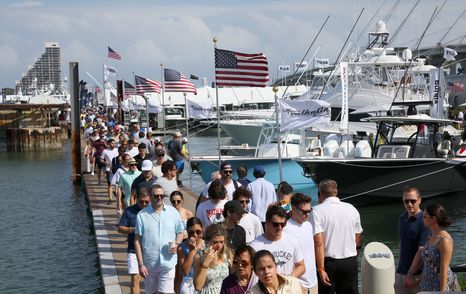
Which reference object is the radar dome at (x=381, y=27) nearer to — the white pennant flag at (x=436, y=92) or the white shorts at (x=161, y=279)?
the white pennant flag at (x=436, y=92)

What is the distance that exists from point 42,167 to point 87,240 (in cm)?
2143

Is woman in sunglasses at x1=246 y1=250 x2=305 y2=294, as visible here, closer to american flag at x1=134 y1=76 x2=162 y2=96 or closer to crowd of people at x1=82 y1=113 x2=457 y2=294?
crowd of people at x1=82 y1=113 x2=457 y2=294

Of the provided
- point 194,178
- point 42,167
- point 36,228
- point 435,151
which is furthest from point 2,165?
point 435,151

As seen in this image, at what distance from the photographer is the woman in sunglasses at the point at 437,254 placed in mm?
6777

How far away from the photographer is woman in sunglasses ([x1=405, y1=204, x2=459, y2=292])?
678 cm

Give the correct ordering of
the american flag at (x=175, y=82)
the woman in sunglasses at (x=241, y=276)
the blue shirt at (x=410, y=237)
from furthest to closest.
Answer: the american flag at (x=175, y=82)
the blue shirt at (x=410, y=237)
the woman in sunglasses at (x=241, y=276)

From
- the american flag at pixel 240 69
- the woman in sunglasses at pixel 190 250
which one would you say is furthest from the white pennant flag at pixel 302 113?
the woman in sunglasses at pixel 190 250

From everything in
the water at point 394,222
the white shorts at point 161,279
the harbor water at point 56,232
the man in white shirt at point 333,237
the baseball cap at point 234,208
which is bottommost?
the water at point 394,222

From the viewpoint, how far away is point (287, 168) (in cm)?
2656

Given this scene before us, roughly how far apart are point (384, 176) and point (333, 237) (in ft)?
48.0

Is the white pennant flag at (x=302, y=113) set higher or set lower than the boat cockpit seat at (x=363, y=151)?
higher

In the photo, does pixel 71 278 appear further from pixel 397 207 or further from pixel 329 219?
pixel 397 207

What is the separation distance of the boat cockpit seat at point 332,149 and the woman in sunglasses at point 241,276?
739 inches

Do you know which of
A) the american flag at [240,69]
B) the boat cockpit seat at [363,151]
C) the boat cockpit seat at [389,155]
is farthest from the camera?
the boat cockpit seat at [363,151]
